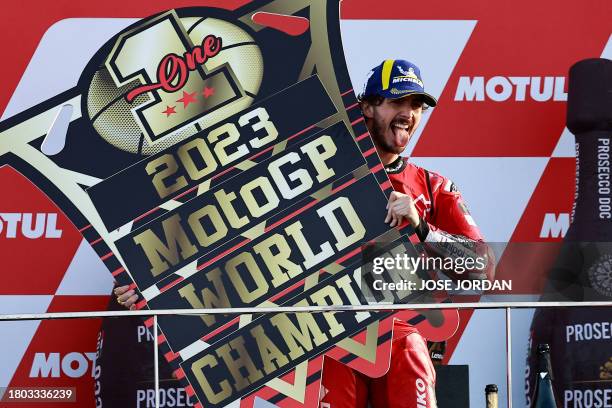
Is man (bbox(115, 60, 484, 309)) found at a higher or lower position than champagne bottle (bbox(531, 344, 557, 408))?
higher

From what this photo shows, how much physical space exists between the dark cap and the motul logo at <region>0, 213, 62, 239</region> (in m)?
0.93

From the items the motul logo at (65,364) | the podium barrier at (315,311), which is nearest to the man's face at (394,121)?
the podium barrier at (315,311)

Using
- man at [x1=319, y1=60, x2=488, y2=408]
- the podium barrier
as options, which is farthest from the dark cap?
the podium barrier

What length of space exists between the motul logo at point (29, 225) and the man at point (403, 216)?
90cm

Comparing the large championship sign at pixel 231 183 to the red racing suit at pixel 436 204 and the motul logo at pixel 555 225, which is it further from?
the motul logo at pixel 555 225

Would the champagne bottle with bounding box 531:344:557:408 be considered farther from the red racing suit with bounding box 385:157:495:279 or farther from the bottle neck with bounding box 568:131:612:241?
the bottle neck with bounding box 568:131:612:241

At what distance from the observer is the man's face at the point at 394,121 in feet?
8.26

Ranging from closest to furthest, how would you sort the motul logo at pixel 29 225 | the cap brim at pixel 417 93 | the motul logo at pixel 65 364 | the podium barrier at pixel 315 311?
the podium barrier at pixel 315 311, the cap brim at pixel 417 93, the motul logo at pixel 65 364, the motul logo at pixel 29 225

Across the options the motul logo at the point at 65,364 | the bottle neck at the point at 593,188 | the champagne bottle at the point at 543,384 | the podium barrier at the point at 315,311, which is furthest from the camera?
the bottle neck at the point at 593,188

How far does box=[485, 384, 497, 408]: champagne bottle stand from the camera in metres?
2.23

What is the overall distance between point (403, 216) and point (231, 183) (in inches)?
17.8

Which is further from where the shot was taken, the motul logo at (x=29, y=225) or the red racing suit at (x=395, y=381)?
the motul logo at (x=29, y=225)

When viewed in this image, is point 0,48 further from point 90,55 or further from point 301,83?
point 301,83

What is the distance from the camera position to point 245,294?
8.11ft
